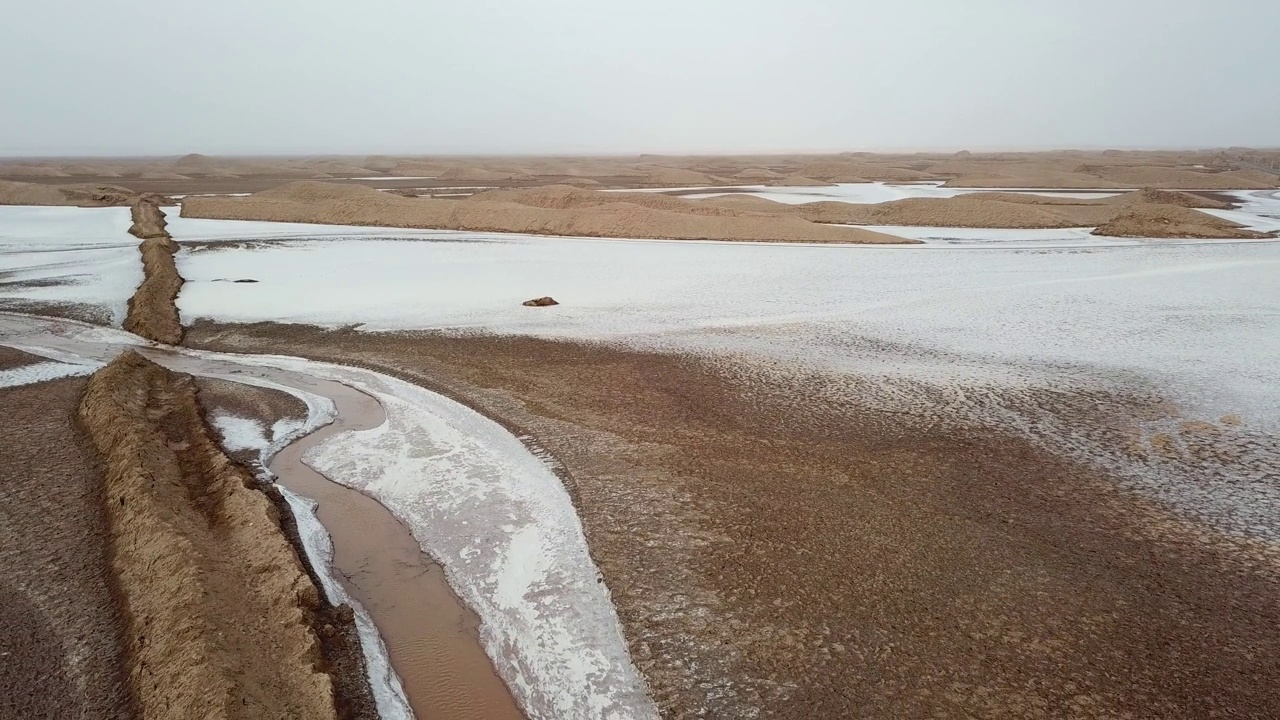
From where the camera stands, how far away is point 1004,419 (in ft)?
40.4

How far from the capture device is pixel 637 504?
929 centimetres

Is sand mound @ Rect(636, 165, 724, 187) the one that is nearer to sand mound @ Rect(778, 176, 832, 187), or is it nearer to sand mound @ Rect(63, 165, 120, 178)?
sand mound @ Rect(778, 176, 832, 187)

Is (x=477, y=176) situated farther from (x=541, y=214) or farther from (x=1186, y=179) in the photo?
(x=1186, y=179)

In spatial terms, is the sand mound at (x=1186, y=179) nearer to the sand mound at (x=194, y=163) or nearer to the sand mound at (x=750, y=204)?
the sand mound at (x=750, y=204)

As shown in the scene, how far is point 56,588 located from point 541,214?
120 feet

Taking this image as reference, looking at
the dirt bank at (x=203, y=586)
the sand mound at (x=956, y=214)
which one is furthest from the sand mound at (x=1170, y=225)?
the dirt bank at (x=203, y=586)

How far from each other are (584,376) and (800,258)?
19656 millimetres

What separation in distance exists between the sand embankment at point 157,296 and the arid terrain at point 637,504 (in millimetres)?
170

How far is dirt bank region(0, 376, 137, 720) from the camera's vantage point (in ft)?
18.4

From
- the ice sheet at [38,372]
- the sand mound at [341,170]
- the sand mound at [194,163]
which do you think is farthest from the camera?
the sand mound at [194,163]

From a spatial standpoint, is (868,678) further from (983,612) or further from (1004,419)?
(1004,419)

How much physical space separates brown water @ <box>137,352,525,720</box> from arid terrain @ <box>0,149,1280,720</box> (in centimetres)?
4

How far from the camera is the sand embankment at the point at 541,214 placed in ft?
129

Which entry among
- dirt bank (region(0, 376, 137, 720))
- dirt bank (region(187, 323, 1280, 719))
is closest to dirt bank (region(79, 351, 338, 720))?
dirt bank (region(0, 376, 137, 720))
